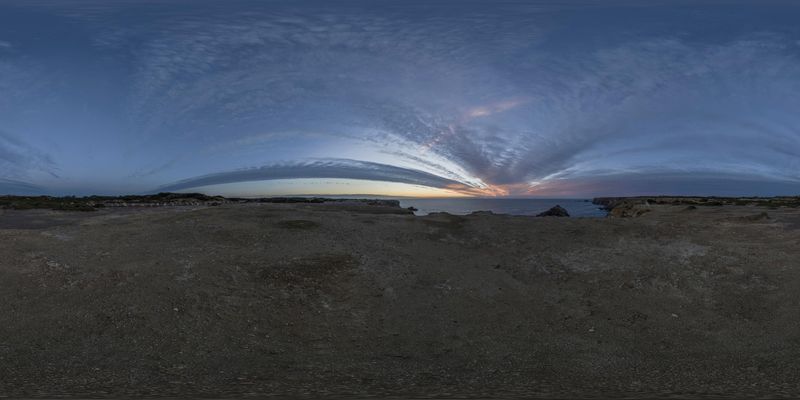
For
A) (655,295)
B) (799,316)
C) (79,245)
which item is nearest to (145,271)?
(79,245)

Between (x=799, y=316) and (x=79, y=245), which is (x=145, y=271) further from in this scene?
(x=799, y=316)

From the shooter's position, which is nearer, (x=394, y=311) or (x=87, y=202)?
(x=394, y=311)

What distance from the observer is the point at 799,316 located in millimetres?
15344

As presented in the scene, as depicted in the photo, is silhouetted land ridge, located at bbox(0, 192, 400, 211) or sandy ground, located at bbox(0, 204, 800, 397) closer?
sandy ground, located at bbox(0, 204, 800, 397)

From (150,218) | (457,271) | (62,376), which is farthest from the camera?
(150,218)

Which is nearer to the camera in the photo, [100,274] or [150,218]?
[100,274]

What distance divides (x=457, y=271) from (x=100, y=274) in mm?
14255

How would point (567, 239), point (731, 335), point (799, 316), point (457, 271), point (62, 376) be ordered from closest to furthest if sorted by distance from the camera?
point (62, 376), point (731, 335), point (799, 316), point (457, 271), point (567, 239)

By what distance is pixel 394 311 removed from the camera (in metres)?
16.0

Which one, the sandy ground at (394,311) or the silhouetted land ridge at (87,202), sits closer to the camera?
the sandy ground at (394,311)

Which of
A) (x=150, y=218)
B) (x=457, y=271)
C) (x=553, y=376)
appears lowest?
(x=553, y=376)

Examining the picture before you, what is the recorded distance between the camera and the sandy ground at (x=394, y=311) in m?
11.0

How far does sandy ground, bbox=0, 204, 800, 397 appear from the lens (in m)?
11.0

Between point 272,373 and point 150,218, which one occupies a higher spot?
point 150,218
